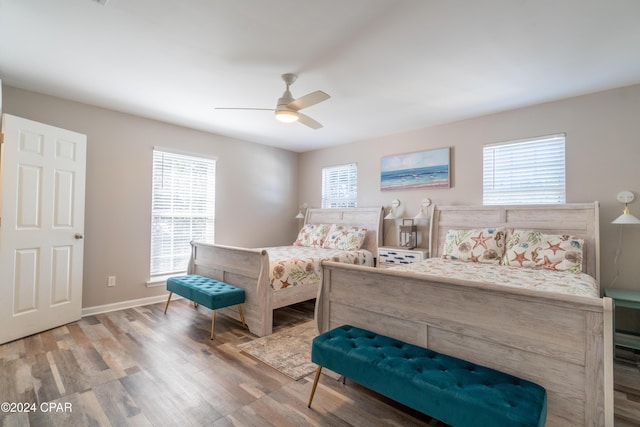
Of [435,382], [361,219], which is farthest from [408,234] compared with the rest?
[435,382]

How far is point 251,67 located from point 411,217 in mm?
3112

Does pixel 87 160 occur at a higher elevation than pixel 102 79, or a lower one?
lower

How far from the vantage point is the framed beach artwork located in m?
4.27

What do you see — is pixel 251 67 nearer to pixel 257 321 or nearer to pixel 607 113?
pixel 257 321

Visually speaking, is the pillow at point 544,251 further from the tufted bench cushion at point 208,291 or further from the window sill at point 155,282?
the window sill at point 155,282

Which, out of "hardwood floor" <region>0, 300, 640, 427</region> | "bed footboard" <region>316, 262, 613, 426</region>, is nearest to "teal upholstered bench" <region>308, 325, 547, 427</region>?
"bed footboard" <region>316, 262, 613, 426</region>

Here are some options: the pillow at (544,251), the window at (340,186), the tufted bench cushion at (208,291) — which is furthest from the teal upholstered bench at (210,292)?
the pillow at (544,251)

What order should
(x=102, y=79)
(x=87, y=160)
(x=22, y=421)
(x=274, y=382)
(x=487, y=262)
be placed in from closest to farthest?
(x=22, y=421) < (x=274, y=382) < (x=102, y=79) < (x=487, y=262) < (x=87, y=160)

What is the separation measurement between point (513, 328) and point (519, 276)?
1.20m

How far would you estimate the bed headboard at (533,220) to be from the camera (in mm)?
2959

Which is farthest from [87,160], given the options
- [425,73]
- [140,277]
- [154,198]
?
[425,73]

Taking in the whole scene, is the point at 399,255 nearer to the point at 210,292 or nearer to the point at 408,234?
the point at 408,234

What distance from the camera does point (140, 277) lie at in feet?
13.5

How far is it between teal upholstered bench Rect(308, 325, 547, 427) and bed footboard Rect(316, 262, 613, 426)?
0.10 m
